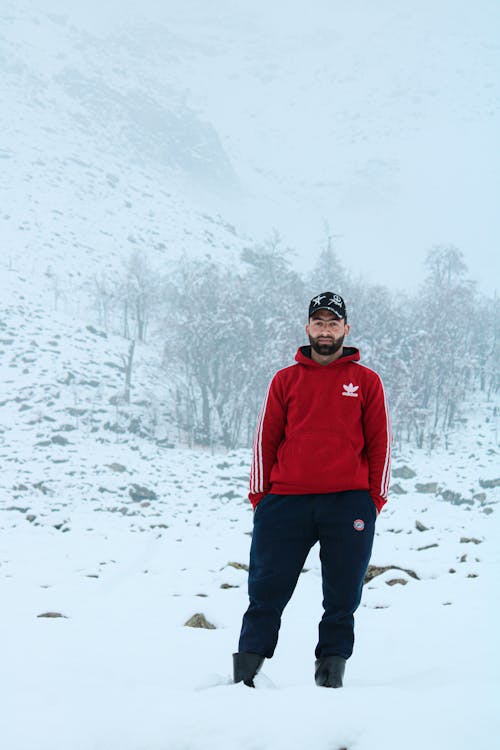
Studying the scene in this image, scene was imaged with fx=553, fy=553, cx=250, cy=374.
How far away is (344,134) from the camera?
543ft

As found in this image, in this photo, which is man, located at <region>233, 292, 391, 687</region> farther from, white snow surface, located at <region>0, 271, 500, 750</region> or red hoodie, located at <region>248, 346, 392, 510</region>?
white snow surface, located at <region>0, 271, 500, 750</region>

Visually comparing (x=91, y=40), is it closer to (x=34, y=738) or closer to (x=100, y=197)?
(x=100, y=197)

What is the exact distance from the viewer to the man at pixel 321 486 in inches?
120

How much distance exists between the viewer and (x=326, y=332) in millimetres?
3332

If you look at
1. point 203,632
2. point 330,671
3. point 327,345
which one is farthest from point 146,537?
point 327,345

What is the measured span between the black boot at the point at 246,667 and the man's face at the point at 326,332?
5.71ft

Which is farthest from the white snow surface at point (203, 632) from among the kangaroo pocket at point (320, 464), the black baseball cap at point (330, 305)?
the black baseball cap at point (330, 305)

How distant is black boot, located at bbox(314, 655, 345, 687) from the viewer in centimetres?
287

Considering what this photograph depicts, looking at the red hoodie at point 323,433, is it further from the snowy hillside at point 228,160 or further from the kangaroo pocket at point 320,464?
the snowy hillside at point 228,160

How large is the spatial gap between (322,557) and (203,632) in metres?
2.19

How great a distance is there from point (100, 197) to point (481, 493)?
52.2 metres

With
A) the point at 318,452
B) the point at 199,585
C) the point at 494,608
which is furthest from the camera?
the point at 199,585

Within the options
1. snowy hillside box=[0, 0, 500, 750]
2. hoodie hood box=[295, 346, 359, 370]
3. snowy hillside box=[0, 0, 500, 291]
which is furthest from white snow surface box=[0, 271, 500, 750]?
snowy hillside box=[0, 0, 500, 291]

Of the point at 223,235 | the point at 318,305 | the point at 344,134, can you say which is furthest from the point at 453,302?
the point at 344,134
